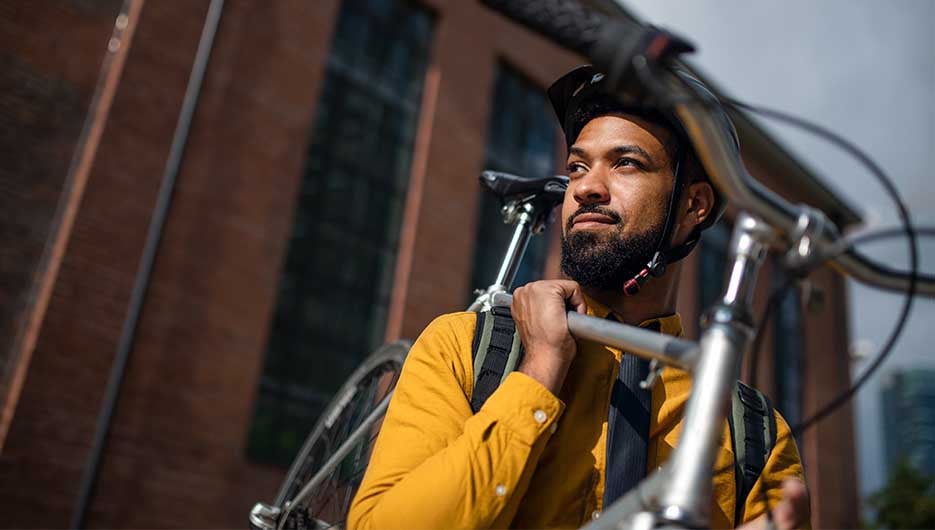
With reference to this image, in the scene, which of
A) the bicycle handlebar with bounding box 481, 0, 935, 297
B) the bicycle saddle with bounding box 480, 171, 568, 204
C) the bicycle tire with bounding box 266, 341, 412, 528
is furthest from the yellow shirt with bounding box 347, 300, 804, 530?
the bicycle tire with bounding box 266, 341, 412, 528

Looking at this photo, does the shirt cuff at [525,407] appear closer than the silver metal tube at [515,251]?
Yes

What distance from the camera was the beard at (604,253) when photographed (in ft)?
7.02

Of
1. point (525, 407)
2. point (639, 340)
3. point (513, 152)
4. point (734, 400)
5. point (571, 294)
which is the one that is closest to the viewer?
point (639, 340)

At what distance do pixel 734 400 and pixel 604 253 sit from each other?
0.51 m

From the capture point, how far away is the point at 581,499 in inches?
69.5

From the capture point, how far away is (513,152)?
541 inches

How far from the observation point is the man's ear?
2414mm

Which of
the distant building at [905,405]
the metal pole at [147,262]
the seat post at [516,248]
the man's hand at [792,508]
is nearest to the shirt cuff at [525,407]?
the man's hand at [792,508]

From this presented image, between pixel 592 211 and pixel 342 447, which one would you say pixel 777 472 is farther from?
pixel 342 447

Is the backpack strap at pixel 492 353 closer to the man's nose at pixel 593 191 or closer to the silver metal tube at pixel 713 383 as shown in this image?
the man's nose at pixel 593 191

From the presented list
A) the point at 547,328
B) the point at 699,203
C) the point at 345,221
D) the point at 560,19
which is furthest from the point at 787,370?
the point at 560,19

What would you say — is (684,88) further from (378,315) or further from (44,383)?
(378,315)

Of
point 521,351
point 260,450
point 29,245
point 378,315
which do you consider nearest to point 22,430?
point 29,245

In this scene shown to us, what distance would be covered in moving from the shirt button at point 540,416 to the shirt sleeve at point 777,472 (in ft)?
1.97
